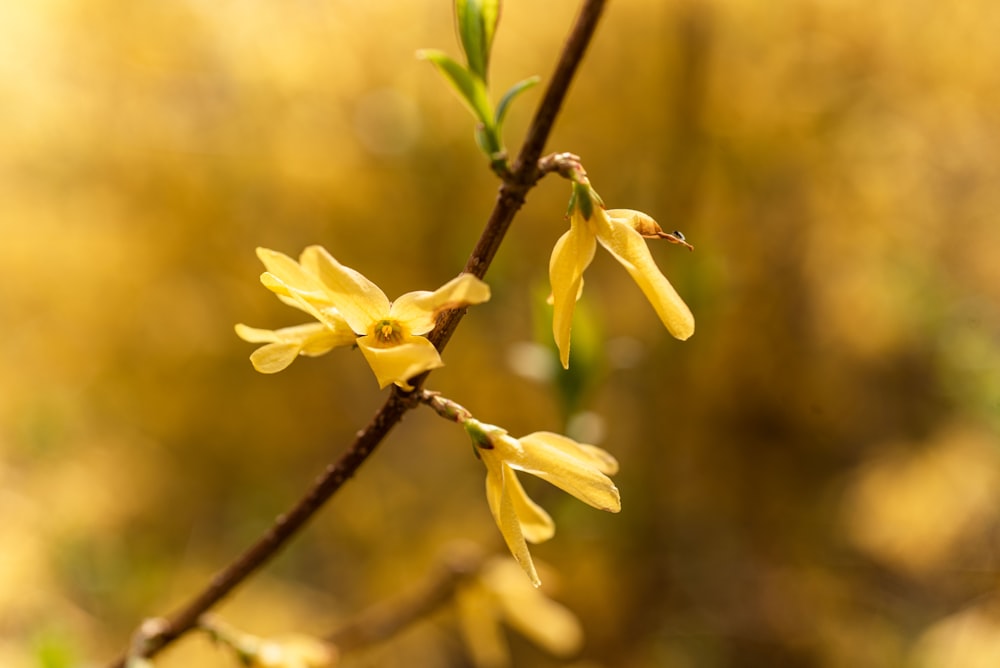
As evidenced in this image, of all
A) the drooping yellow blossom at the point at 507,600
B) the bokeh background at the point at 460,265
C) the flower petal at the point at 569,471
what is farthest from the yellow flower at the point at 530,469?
the bokeh background at the point at 460,265

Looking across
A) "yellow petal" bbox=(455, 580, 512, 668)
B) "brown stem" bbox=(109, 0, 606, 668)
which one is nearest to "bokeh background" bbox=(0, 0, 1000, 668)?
"yellow petal" bbox=(455, 580, 512, 668)

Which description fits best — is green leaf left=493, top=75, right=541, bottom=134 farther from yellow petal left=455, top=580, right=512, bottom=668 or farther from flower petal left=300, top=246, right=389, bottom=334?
yellow petal left=455, top=580, right=512, bottom=668

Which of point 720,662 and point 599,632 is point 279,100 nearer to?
point 599,632

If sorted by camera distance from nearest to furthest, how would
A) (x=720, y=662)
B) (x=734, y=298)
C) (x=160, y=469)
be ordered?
(x=720, y=662), (x=734, y=298), (x=160, y=469)

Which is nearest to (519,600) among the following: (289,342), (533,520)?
(533,520)

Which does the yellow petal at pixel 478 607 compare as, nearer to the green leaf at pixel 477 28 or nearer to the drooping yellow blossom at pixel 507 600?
the drooping yellow blossom at pixel 507 600

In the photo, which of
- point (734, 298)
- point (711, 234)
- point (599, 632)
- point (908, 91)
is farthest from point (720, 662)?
point (908, 91)
